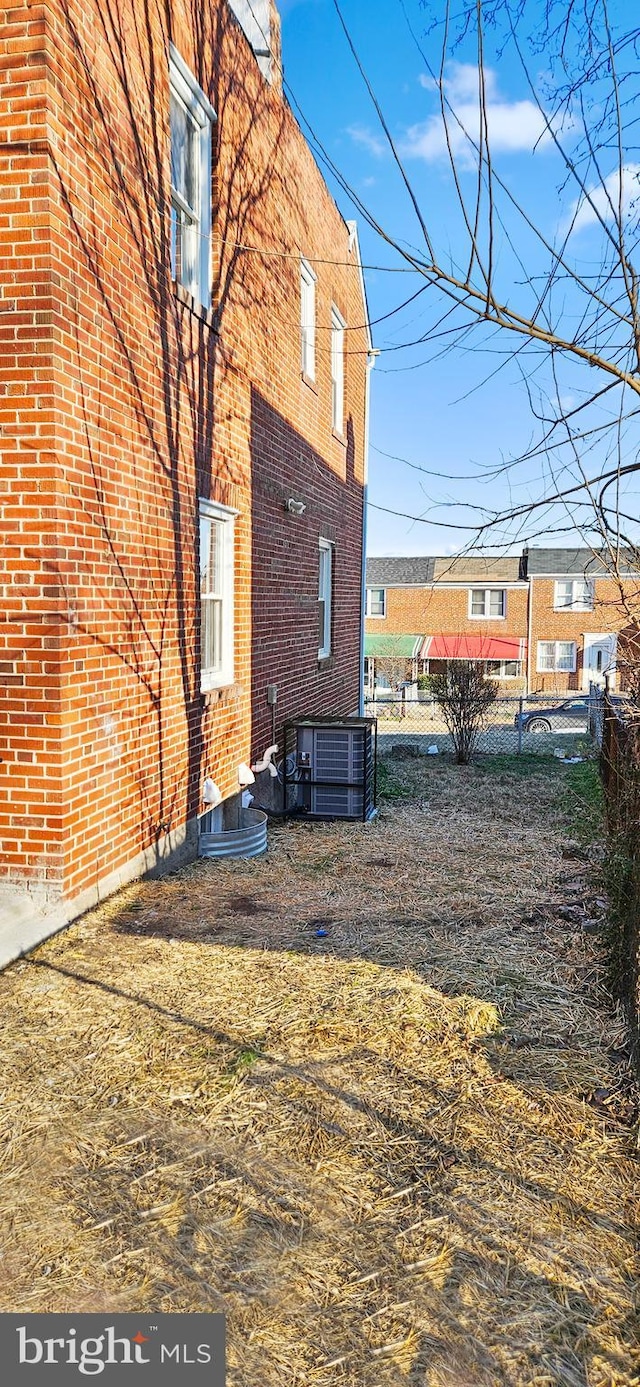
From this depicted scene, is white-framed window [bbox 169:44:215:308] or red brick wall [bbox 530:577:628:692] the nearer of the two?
white-framed window [bbox 169:44:215:308]

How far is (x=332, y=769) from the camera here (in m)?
9.09

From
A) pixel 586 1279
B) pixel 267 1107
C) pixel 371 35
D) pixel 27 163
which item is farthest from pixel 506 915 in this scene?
pixel 27 163

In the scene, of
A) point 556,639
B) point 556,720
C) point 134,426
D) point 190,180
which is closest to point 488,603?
point 556,639

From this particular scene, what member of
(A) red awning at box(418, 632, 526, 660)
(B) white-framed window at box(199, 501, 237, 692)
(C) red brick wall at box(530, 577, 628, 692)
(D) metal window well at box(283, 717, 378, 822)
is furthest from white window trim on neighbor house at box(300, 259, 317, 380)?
(C) red brick wall at box(530, 577, 628, 692)

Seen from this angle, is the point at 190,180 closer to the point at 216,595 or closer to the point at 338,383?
the point at 216,595

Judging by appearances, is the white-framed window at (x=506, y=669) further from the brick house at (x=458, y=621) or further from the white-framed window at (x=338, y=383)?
the white-framed window at (x=338, y=383)

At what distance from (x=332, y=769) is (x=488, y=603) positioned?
29.7 metres

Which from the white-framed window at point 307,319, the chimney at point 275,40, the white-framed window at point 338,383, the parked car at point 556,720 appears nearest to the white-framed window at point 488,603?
the parked car at point 556,720

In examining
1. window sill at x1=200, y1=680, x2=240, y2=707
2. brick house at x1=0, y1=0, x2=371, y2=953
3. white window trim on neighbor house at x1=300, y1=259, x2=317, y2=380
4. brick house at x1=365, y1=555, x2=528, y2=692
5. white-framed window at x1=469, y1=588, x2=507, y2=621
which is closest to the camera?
brick house at x1=0, y1=0, x2=371, y2=953

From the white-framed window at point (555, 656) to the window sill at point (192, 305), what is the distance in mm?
31604

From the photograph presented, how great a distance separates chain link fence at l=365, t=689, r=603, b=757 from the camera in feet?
52.2

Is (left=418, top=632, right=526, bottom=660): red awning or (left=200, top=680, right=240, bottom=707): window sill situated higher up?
(left=200, top=680, right=240, bottom=707): window sill

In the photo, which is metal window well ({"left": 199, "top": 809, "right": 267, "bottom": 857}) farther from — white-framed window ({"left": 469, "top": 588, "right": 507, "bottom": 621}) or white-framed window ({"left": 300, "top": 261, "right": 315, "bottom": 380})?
white-framed window ({"left": 469, "top": 588, "right": 507, "bottom": 621})

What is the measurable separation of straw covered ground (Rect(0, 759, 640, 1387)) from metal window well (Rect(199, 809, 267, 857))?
1.47m
